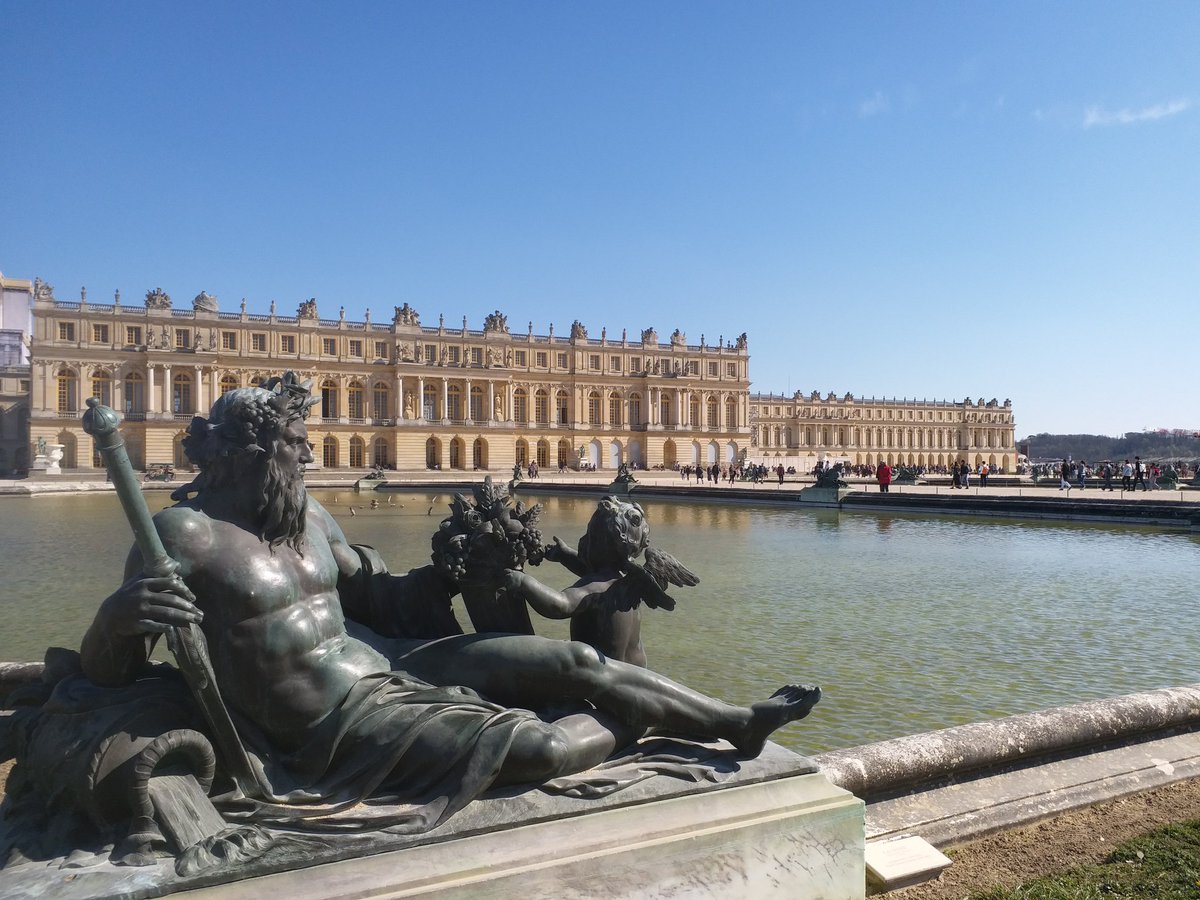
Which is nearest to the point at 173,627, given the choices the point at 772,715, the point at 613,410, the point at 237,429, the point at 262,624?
the point at 262,624

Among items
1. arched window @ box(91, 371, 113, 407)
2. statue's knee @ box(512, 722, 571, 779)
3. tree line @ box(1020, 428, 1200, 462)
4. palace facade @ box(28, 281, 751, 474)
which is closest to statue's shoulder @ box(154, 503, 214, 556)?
statue's knee @ box(512, 722, 571, 779)

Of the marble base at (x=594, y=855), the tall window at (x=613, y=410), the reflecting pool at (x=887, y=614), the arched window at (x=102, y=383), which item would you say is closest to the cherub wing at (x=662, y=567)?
the marble base at (x=594, y=855)

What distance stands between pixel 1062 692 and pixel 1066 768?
7.36 ft

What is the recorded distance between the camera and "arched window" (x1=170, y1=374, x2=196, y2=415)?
55.8 meters

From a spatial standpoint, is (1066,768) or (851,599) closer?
(1066,768)

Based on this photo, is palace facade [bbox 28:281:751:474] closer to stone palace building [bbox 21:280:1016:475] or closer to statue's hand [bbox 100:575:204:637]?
stone palace building [bbox 21:280:1016:475]

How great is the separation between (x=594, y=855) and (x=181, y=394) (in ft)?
201

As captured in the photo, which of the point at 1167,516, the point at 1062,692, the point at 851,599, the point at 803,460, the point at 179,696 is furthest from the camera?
the point at 803,460

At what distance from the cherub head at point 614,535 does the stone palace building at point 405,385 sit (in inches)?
1989

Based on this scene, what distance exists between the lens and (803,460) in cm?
7144

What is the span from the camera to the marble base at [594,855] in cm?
190

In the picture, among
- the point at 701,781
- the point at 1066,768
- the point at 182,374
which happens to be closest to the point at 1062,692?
the point at 1066,768

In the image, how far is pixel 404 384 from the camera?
2441 inches

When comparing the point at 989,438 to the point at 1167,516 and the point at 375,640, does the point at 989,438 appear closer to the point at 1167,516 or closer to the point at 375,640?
the point at 1167,516
